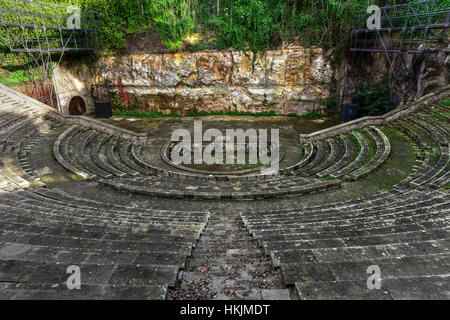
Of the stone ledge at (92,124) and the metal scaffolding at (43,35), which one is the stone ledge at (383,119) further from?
the metal scaffolding at (43,35)

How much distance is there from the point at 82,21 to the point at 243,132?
1503cm

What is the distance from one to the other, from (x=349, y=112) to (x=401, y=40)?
5.65 meters

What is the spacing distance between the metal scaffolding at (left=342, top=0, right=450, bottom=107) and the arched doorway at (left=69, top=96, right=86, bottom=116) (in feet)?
72.1

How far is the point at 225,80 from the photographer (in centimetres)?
2325

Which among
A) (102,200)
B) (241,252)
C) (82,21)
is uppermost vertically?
(82,21)

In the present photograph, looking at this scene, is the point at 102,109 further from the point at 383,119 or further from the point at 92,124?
the point at 383,119

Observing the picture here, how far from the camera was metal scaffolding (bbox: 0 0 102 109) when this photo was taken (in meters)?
17.2

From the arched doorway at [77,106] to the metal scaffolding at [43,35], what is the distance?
1759mm

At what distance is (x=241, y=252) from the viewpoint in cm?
548

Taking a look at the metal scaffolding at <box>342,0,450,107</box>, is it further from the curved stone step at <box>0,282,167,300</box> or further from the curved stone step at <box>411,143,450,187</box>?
the curved stone step at <box>0,282,167,300</box>

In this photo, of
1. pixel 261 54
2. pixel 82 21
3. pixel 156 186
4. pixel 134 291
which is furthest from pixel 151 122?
pixel 134 291

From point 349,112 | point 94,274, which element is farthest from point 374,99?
point 94,274

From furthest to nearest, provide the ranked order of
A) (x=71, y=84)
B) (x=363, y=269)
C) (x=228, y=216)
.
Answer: (x=71, y=84), (x=228, y=216), (x=363, y=269)
